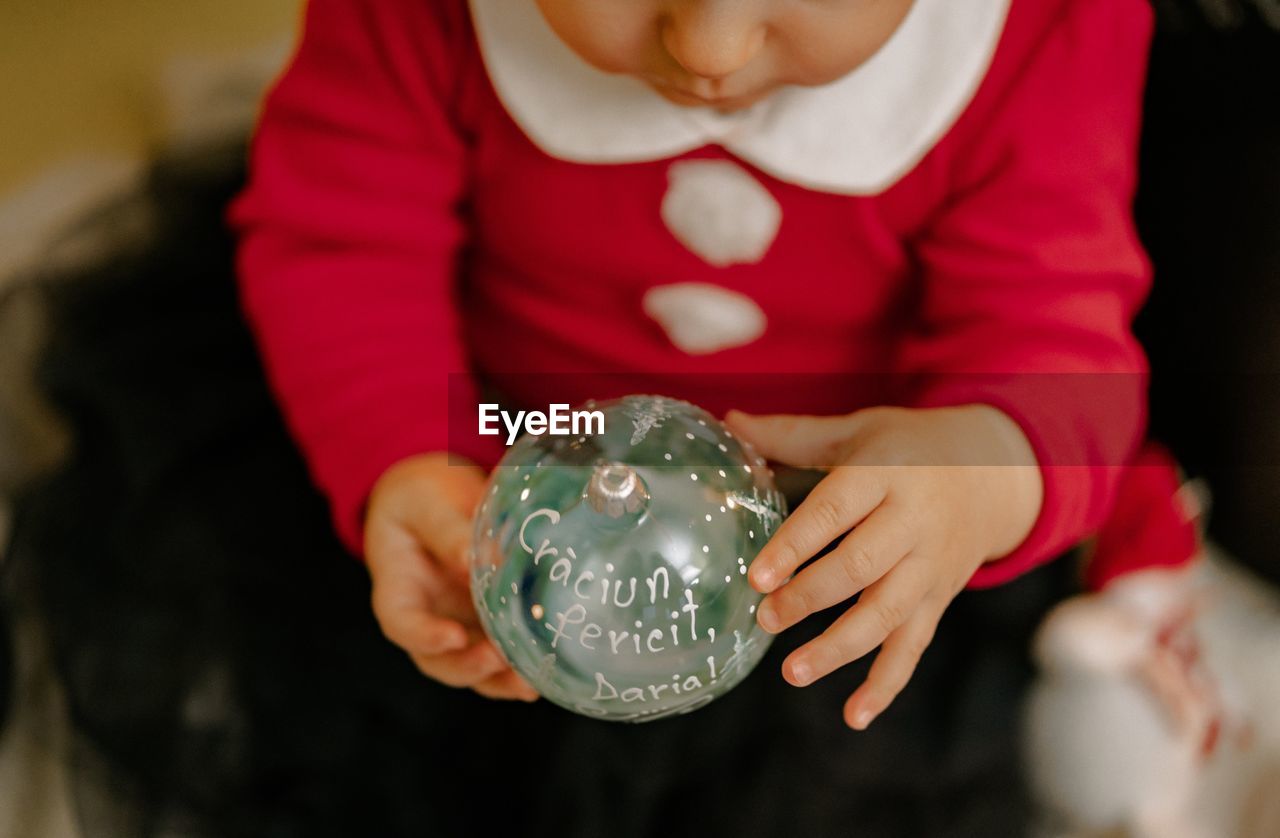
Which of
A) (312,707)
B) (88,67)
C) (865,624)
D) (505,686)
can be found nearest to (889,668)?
(865,624)

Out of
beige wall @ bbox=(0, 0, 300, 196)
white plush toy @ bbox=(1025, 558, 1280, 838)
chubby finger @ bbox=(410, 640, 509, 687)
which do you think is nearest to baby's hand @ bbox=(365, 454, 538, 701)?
chubby finger @ bbox=(410, 640, 509, 687)

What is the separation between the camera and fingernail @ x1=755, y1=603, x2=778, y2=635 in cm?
33

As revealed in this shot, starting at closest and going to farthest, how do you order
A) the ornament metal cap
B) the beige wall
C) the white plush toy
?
1. the ornament metal cap
2. the white plush toy
3. the beige wall

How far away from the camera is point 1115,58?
0.45 m

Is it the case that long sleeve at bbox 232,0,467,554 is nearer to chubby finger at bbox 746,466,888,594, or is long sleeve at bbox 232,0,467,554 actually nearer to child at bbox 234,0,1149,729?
child at bbox 234,0,1149,729

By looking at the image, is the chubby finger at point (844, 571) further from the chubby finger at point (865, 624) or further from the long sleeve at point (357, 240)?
the long sleeve at point (357, 240)

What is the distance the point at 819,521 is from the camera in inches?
13.4

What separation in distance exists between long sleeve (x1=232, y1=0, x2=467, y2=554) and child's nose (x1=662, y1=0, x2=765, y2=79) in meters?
0.19

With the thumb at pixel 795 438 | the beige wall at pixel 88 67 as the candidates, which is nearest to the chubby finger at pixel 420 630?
the thumb at pixel 795 438

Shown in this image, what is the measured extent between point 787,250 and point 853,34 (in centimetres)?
13

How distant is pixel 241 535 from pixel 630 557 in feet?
0.93

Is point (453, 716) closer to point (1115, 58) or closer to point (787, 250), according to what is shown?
point (787, 250)
